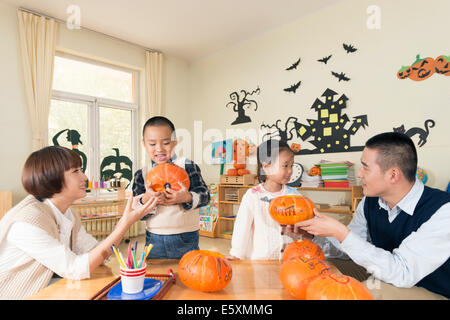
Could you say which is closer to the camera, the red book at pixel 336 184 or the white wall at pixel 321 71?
the white wall at pixel 321 71

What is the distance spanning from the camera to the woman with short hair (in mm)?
1122

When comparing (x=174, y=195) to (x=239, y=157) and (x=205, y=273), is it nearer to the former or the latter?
(x=205, y=273)

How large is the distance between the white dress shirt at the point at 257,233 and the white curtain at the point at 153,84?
4.42 metres

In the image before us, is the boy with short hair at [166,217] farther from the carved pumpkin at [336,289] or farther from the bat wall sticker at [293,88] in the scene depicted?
the bat wall sticker at [293,88]

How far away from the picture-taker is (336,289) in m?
0.75

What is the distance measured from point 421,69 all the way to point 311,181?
6.35ft

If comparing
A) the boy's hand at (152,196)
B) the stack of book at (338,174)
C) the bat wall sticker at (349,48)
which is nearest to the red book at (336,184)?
the stack of book at (338,174)

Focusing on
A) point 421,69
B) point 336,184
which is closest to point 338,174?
point 336,184

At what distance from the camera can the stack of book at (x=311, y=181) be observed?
3.99 meters

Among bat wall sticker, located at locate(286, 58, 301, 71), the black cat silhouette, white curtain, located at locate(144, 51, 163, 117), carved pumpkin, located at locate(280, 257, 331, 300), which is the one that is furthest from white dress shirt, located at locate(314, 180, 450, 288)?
white curtain, located at locate(144, 51, 163, 117)

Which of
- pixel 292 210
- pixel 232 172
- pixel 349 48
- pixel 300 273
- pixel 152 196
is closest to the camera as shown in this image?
pixel 300 273
